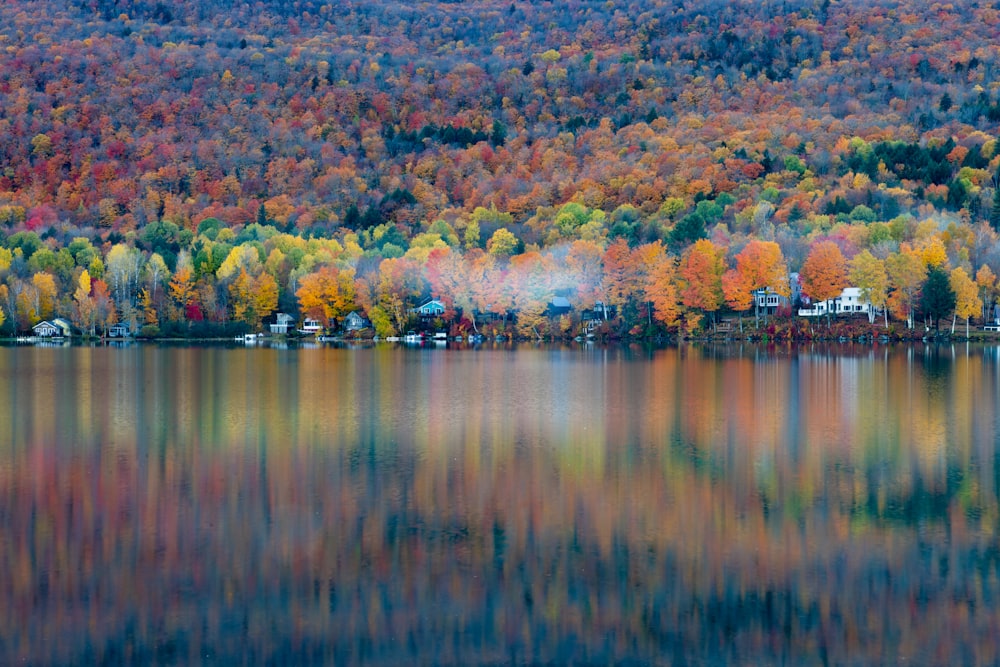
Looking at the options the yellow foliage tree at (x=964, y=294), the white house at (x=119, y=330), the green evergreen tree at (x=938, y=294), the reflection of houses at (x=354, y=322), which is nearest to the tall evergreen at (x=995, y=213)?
the yellow foliage tree at (x=964, y=294)

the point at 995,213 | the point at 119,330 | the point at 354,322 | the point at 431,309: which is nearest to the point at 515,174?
the point at 354,322

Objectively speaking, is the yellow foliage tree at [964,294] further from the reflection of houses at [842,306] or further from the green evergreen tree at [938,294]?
the reflection of houses at [842,306]

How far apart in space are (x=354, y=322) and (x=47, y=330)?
26.4 m

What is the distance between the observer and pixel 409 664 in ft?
44.8

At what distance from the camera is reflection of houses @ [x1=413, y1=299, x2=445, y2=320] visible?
9275cm

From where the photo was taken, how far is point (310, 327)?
98000 mm

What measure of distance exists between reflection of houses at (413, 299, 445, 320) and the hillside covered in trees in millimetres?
979

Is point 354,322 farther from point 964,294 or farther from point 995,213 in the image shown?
point 995,213

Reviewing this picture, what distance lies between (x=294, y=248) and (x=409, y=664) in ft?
321

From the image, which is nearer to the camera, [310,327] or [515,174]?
[310,327]

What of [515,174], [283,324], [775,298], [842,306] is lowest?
[283,324]

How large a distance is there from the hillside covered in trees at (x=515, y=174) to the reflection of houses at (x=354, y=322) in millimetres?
1980

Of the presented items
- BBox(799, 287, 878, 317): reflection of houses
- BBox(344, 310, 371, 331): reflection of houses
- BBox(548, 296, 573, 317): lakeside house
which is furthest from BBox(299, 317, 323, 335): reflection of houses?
BBox(799, 287, 878, 317): reflection of houses

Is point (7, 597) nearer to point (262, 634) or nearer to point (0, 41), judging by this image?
point (262, 634)
